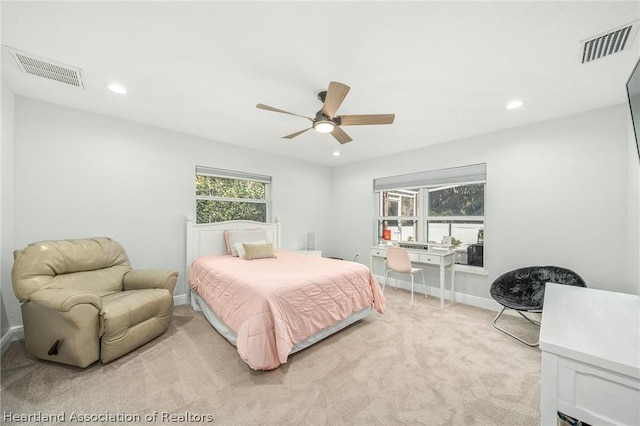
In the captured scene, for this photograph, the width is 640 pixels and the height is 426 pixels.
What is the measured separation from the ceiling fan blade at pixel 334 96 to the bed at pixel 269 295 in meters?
1.54

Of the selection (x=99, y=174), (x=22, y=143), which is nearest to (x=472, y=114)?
(x=99, y=174)

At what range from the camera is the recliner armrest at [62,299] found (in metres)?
1.86

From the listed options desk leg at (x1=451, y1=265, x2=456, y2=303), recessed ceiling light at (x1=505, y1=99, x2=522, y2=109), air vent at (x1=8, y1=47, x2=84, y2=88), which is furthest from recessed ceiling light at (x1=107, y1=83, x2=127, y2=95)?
desk leg at (x1=451, y1=265, x2=456, y2=303)

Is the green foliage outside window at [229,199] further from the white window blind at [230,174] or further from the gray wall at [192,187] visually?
the gray wall at [192,187]

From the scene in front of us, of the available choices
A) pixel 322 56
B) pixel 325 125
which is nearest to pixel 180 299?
pixel 325 125

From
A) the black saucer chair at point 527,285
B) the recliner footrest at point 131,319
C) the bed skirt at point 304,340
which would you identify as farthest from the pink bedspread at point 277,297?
the black saucer chair at point 527,285

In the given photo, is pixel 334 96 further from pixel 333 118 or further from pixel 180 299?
pixel 180 299

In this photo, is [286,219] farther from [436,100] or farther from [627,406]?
[627,406]

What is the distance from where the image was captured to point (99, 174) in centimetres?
291

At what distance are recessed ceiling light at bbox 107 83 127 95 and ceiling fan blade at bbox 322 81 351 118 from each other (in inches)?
75.1

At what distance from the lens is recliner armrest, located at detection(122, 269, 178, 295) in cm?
259

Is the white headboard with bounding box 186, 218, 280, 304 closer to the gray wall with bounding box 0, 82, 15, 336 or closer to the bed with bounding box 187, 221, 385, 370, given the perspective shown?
the bed with bounding box 187, 221, 385, 370

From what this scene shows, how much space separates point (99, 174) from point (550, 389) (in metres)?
4.07

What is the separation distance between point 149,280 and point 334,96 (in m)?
2.58
